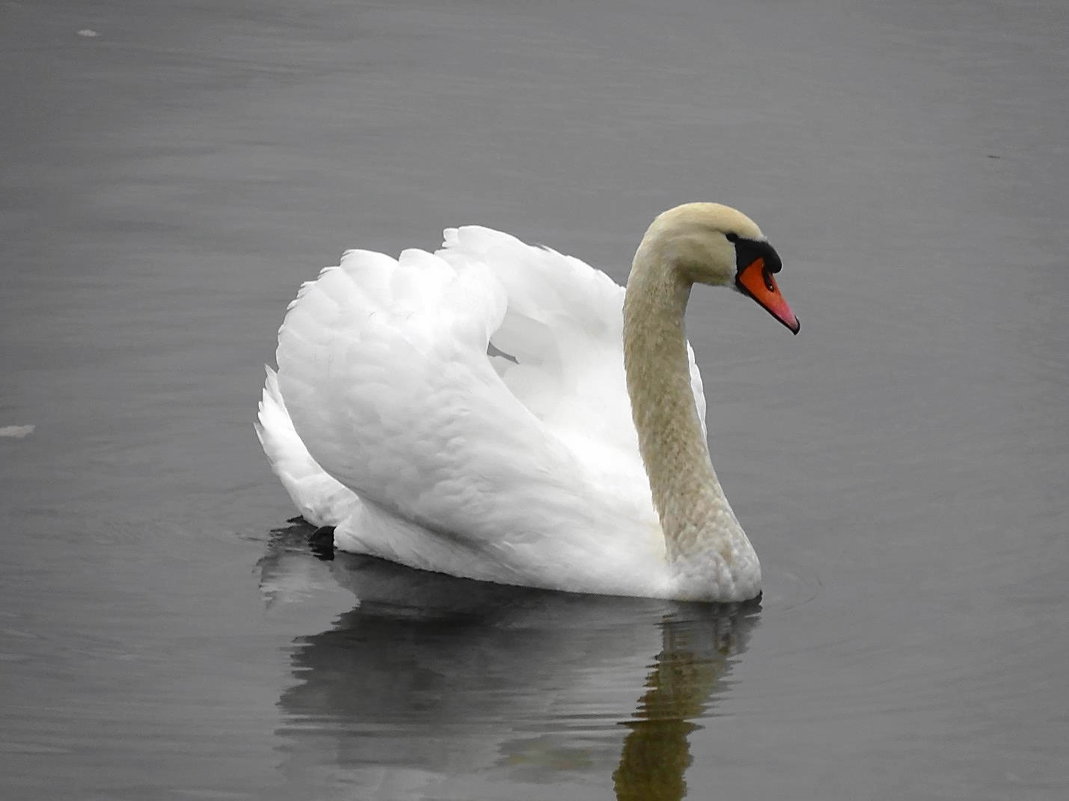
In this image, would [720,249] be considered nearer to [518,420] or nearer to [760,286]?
[760,286]

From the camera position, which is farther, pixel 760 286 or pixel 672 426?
pixel 672 426

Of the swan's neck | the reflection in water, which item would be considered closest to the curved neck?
the swan's neck

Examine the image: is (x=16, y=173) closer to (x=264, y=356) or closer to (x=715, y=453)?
(x=264, y=356)

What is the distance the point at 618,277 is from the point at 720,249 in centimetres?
356

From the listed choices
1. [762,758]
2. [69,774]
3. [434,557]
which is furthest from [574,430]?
[69,774]

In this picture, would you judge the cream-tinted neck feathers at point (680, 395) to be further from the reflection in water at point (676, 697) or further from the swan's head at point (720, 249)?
the reflection in water at point (676, 697)

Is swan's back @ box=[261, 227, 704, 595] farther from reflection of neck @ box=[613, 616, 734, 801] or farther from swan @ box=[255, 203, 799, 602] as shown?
reflection of neck @ box=[613, 616, 734, 801]

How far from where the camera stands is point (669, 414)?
8.38 metres

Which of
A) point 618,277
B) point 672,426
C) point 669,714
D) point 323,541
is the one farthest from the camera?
point 618,277

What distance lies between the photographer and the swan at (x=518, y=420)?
8.05 metres

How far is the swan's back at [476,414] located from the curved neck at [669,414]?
189 mm

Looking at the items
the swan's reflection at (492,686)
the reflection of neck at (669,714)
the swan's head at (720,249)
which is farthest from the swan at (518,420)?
the reflection of neck at (669,714)

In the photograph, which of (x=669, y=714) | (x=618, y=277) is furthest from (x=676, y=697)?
(x=618, y=277)

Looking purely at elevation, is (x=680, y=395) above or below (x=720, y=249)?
below
